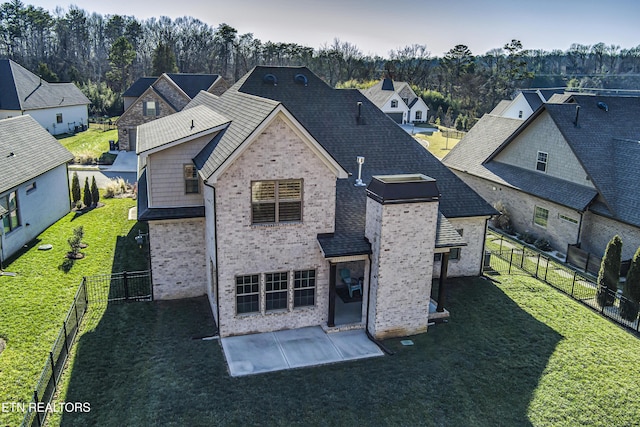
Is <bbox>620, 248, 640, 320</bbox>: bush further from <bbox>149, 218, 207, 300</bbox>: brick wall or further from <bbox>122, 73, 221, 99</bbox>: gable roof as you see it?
<bbox>122, 73, 221, 99</bbox>: gable roof

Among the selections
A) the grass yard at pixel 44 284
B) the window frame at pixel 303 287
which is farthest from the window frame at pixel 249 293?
the grass yard at pixel 44 284

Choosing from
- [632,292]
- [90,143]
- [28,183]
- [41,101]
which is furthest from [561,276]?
[41,101]

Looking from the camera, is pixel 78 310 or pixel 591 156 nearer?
pixel 78 310

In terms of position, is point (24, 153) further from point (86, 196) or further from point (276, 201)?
point (276, 201)

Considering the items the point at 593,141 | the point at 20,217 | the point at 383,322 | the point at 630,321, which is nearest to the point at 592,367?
the point at 630,321

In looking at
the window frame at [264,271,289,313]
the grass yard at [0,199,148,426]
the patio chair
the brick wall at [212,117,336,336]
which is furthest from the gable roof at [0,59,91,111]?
the window frame at [264,271,289,313]
